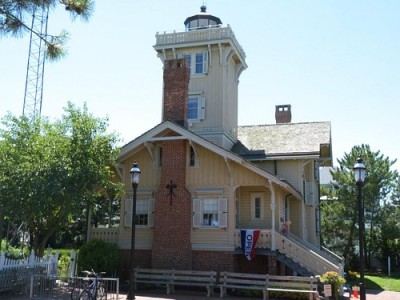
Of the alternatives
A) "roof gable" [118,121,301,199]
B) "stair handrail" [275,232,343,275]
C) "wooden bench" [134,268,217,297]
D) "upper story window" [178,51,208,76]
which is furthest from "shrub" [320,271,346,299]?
"upper story window" [178,51,208,76]

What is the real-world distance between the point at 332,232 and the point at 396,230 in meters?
4.97

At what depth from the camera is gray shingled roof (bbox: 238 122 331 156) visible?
24.4 meters

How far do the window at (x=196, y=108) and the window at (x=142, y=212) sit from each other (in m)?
6.14

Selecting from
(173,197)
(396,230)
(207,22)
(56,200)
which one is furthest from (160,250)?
(396,230)

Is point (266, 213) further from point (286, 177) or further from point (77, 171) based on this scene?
point (77, 171)

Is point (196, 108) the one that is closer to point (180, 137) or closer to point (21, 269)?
point (180, 137)

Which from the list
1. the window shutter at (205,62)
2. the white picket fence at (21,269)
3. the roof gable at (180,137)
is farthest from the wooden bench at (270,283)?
the window shutter at (205,62)

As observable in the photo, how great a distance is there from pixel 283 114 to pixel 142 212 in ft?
47.7

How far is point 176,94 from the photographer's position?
21922mm

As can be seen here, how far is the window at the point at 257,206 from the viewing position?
22.8 m

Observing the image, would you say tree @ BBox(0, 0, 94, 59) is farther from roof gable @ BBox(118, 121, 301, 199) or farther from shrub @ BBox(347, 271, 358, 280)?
shrub @ BBox(347, 271, 358, 280)

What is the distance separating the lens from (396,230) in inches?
1500

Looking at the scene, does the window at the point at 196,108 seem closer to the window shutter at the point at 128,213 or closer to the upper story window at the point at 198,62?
the upper story window at the point at 198,62

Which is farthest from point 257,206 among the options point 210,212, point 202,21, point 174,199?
point 202,21
